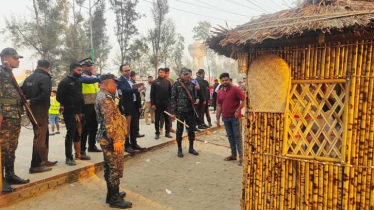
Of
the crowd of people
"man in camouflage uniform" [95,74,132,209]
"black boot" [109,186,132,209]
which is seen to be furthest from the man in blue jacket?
"black boot" [109,186,132,209]

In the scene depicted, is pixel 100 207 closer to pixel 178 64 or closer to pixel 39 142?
pixel 39 142

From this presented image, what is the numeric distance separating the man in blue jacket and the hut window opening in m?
3.85

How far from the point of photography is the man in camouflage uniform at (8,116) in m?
4.05

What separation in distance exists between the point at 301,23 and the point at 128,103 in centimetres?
424

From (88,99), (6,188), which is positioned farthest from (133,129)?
(6,188)

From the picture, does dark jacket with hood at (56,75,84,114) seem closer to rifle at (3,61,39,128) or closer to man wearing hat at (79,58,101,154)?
man wearing hat at (79,58,101,154)

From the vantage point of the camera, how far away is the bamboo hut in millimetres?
2836

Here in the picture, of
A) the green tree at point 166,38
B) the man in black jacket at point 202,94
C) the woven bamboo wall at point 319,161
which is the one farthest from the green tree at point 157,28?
the woven bamboo wall at point 319,161

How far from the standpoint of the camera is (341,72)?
290 cm

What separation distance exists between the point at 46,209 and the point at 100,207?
0.75m

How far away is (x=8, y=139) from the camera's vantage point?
407 cm

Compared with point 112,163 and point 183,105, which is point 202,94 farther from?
point 112,163

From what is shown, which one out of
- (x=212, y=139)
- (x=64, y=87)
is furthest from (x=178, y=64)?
(x=64, y=87)

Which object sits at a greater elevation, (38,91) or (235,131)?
(38,91)
